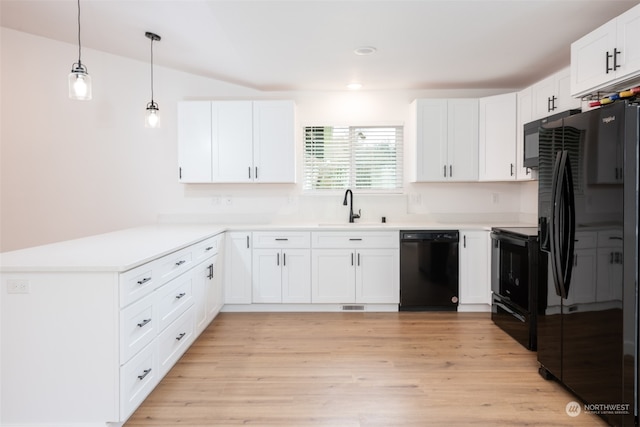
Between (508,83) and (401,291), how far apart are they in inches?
105

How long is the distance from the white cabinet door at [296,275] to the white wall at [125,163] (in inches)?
26.6

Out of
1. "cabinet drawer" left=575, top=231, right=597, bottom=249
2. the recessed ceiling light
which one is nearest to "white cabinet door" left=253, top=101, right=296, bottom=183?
the recessed ceiling light

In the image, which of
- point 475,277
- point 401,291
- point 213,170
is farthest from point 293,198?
point 475,277

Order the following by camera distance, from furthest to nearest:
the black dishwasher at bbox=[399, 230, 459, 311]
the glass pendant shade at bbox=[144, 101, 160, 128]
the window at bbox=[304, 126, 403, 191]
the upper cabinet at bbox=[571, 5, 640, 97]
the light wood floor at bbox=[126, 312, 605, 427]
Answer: the window at bbox=[304, 126, 403, 191] → the black dishwasher at bbox=[399, 230, 459, 311] → the glass pendant shade at bbox=[144, 101, 160, 128] → the upper cabinet at bbox=[571, 5, 640, 97] → the light wood floor at bbox=[126, 312, 605, 427]

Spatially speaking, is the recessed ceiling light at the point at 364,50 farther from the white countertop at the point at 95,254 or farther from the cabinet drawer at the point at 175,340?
the cabinet drawer at the point at 175,340

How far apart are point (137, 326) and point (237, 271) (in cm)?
188

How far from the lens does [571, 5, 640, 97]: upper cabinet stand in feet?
7.05

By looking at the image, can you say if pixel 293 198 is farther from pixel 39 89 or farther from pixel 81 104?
pixel 39 89

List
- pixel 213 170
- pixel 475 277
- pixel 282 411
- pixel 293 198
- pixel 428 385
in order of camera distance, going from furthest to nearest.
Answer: pixel 293 198
pixel 213 170
pixel 475 277
pixel 428 385
pixel 282 411

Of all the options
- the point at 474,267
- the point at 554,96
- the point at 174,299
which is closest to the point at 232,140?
the point at 174,299

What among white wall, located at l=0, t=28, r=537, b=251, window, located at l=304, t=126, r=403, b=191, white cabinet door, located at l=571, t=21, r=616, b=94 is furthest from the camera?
window, located at l=304, t=126, r=403, b=191

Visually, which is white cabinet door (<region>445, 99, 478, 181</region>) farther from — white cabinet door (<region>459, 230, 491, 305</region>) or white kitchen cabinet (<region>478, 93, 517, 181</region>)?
white cabinet door (<region>459, 230, 491, 305</region>)

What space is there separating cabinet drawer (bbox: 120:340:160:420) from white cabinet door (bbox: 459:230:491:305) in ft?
9.76

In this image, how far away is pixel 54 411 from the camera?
1.84 meters
